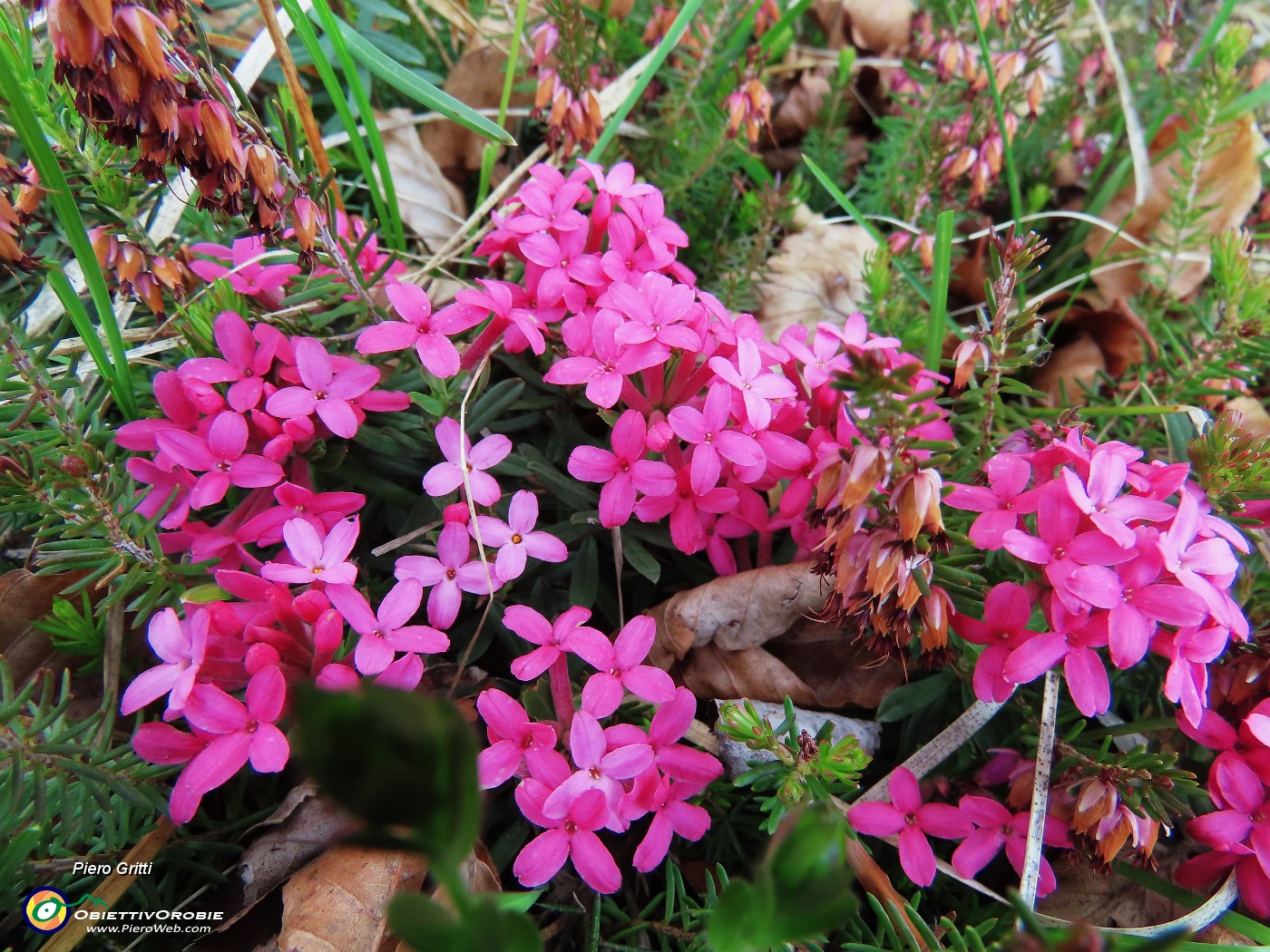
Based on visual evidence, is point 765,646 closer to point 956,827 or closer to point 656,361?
point 956,827

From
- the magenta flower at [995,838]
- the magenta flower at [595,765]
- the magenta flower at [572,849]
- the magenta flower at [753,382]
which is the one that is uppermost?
the magenta flower at [753,382]

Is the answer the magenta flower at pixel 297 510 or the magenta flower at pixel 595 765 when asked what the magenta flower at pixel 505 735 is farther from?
the magenta flower at pixel 297 510

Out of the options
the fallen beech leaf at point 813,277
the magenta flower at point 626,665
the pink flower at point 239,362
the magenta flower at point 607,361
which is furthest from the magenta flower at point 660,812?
the fallen beech leaf at point 813,277

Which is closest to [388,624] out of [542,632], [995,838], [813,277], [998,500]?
[542,632]

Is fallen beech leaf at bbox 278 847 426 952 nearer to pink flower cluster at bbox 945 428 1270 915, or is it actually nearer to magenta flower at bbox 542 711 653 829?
magenta flower at bbox 542 711 653 829

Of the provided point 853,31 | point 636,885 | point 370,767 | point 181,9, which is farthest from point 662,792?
point 853,31

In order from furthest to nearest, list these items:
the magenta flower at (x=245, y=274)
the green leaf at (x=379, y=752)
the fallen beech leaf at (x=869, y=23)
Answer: the fallen beech leaf at (x=869, y=23) → the magenta flower at (x=245, y=274) → the green leaf at (x=379, y=752)

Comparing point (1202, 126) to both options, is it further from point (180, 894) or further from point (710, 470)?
point (180, 894)

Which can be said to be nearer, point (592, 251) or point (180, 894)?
point (180, 894)
